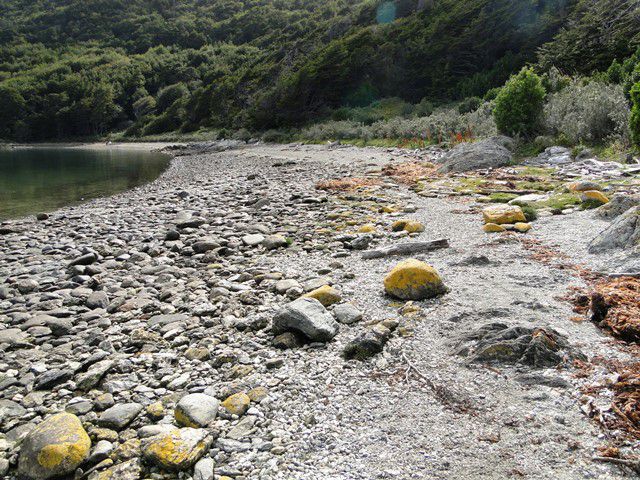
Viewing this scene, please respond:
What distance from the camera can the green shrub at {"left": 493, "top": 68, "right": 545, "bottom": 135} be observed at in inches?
610

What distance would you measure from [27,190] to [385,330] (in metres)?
22.5

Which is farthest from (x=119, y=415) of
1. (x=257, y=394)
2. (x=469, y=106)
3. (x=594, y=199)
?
(x=469, y=106)

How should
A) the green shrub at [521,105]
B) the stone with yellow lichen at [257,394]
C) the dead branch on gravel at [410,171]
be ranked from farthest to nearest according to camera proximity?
the green shrub at [521,105] < the dead branch on gravel at [410,171] < the stone with yellow lichen at [257,394]

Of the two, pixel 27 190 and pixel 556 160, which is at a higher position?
pixel 556 160

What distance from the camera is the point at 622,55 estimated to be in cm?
2391

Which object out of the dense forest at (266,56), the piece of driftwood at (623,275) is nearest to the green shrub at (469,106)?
the dense forest at (266,56)

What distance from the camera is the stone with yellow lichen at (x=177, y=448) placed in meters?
2.86

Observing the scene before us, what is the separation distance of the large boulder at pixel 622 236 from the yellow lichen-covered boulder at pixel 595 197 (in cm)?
265

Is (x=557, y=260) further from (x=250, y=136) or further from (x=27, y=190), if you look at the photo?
(x=250, y=136)

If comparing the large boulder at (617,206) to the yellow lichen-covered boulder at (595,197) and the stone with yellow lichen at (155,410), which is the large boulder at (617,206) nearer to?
the yellow lichen-covered boulder at (595,197)

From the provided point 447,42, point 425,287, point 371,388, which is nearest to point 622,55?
point 447,42

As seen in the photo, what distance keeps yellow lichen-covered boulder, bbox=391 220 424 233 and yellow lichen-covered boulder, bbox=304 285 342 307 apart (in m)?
3.16

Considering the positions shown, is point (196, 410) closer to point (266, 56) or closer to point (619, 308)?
point (619, 308)

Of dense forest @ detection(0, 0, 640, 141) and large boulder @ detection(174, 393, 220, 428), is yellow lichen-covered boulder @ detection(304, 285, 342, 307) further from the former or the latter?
dense forest @ detection(0, 0, 640, 141)
